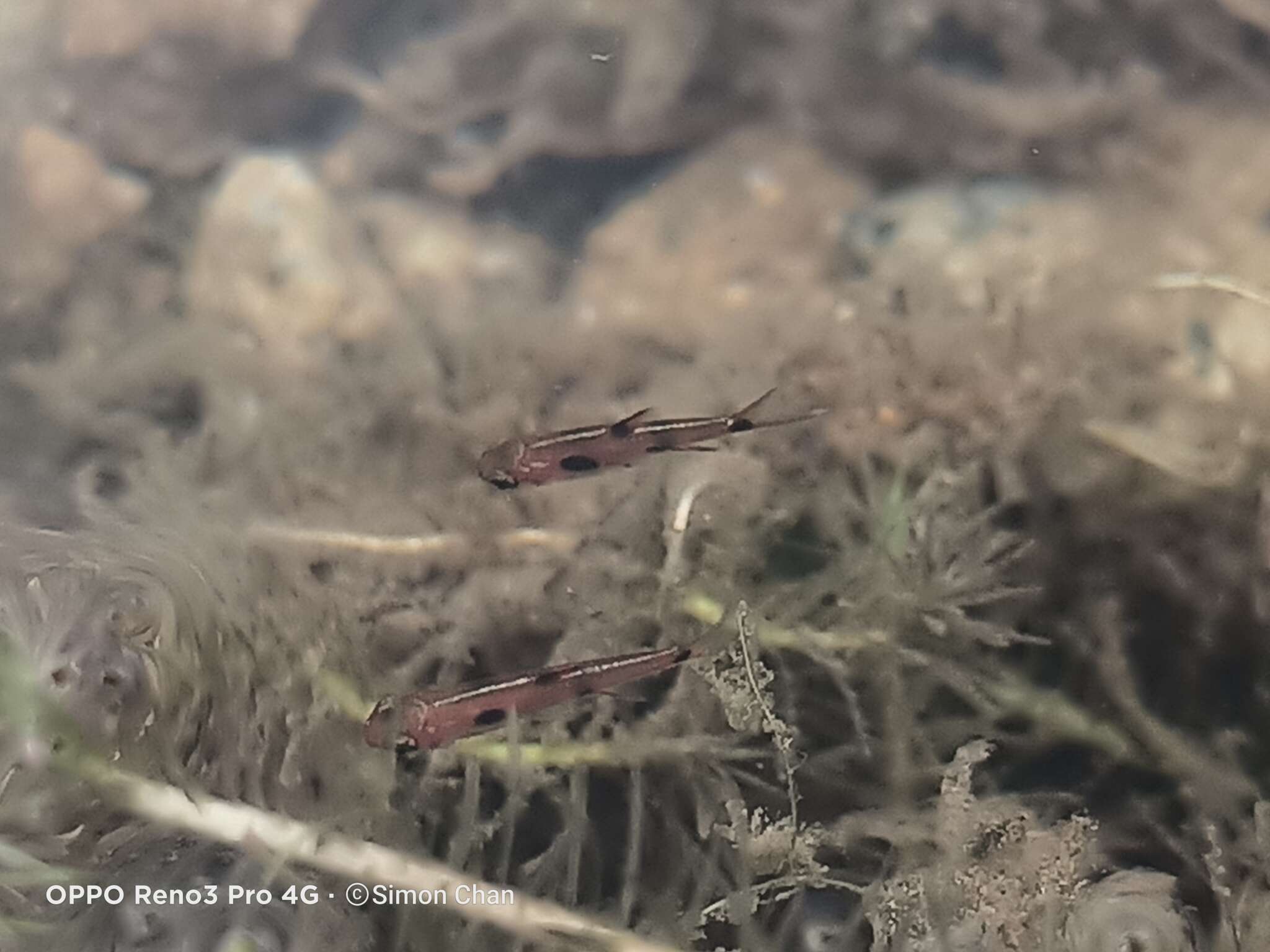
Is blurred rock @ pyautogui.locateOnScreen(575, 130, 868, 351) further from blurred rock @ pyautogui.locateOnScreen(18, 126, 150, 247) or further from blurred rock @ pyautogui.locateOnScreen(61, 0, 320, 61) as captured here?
blurred rock @ pyautogui.locateOnScreen(18, 126, 150, 247)

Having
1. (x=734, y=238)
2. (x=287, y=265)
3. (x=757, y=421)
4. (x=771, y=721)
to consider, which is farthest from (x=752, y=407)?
(x=287, y=265)

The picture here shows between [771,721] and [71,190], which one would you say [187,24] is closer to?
[71,190]

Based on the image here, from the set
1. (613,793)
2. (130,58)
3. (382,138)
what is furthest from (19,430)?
(613,793)

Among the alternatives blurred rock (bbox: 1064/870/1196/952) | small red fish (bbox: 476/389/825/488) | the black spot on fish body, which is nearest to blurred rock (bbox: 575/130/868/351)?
small red fish (bbox: 476/389/825/488)

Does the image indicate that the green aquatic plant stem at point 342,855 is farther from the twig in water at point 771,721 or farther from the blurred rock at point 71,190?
the blurred rock at point 71,190

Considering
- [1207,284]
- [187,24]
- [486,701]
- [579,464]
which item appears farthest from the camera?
[187,24]

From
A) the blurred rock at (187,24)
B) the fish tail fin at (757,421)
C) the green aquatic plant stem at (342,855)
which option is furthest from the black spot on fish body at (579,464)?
the blurred rock at (187,24)

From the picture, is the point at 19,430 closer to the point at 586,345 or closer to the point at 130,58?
the point at 130,58
